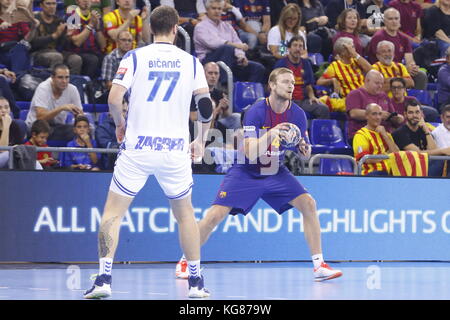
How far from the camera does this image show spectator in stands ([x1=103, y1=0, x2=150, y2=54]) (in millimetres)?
15578

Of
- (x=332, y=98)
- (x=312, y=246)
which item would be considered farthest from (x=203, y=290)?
(x=332, y=98)

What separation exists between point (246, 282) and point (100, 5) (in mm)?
7544

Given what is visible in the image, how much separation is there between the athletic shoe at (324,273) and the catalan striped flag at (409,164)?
3.65 m

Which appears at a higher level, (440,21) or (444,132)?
(440,21)

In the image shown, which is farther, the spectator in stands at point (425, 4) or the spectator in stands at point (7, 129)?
the spectator in stands at point (425, 4)

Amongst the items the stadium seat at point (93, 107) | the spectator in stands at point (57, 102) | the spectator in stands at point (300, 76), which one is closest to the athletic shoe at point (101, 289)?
the spectator in stands at point (57, 102)

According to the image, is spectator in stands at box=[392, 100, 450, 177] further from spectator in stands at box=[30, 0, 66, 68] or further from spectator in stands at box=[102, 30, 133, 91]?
spectator in stands at box=[30, 0, 66, 68]

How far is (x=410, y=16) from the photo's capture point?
19.2 meters

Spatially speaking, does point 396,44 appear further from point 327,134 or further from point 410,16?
point 327,134

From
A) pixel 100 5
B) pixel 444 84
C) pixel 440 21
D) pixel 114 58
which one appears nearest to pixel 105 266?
pixel 114 58

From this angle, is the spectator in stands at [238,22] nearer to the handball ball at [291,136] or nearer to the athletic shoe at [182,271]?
the athletic shoe at [182,271]

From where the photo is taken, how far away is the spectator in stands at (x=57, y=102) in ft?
44.6

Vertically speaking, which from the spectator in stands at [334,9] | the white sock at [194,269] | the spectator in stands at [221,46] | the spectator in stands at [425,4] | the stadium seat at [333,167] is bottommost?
the white sock at [194,269]

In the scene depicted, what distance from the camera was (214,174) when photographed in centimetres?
1257
